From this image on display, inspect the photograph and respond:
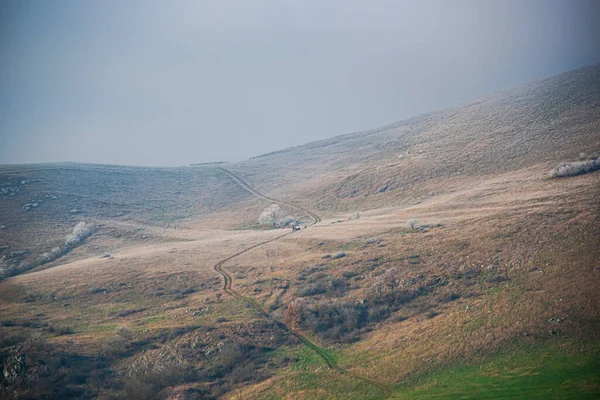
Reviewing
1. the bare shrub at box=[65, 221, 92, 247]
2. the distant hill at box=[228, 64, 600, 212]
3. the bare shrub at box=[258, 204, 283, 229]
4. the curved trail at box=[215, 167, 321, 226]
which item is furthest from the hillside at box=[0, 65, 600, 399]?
the bare shrub at box=[258, 204, 283, 229]

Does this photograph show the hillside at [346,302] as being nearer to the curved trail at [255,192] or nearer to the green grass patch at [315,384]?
the green grass patch at [315,384]

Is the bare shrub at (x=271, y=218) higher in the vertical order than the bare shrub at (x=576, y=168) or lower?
lower

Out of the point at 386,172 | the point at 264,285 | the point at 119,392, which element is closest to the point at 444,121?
the point at 386,172

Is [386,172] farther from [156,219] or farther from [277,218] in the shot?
[156,219]

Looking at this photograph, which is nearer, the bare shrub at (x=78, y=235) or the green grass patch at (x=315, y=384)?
the green grass patch at (x=315, y=384)

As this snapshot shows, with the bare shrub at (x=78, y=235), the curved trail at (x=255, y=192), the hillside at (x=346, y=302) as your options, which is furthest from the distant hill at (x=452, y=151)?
the bare shrub at (x=78, y=235)
